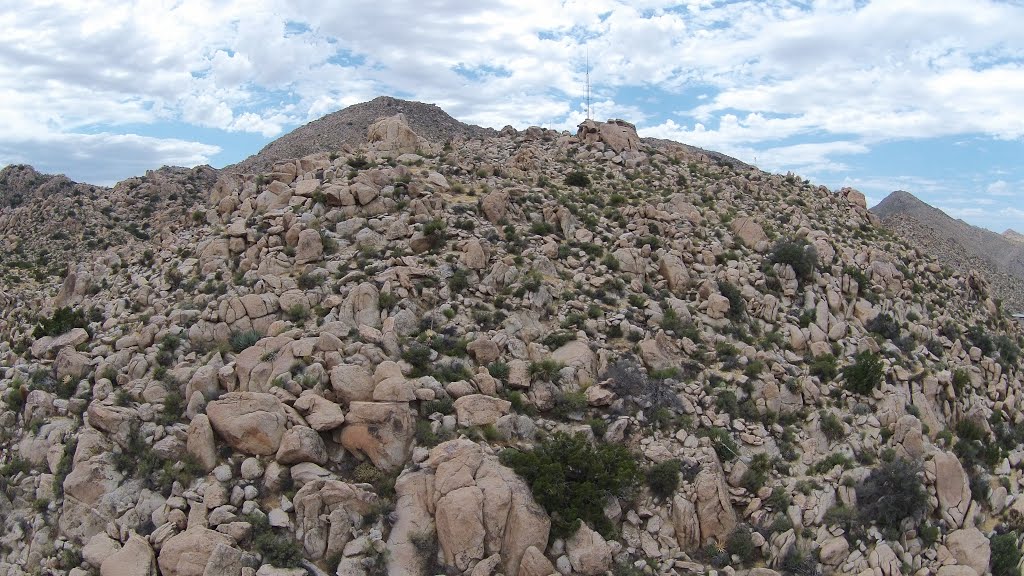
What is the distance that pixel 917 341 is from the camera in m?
24.1

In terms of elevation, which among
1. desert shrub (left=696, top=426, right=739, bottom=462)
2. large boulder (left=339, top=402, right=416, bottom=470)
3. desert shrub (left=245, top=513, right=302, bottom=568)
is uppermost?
large boulder (left=339, top=402, right=416, bottom=470)

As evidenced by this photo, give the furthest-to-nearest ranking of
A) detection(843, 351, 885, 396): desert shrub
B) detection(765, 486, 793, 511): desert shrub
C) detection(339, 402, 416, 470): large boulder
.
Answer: detection(843, 351, 885, 396): desert shrub < detection(765, 486, 793, 511): desert shrub < detection(339, 402, 416, 470): large boulder

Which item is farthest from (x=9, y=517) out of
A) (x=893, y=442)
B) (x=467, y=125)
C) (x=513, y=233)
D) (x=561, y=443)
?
(x=467, y=125)

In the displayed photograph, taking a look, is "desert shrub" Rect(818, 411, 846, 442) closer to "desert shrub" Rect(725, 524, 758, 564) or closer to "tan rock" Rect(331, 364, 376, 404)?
"desert shrub" Rect(725, 524, 758, 564)

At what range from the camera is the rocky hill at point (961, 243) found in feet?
184

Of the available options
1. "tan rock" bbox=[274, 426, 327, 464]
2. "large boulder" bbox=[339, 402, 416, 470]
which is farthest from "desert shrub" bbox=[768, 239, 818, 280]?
"tan rock" bbox=[274, 426, 327, 464]

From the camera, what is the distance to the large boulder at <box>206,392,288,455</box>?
569 inches

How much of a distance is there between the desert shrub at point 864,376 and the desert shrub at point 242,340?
17557 millimetres

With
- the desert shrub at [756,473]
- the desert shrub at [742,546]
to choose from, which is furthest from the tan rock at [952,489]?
the desert shrub at [742,546]

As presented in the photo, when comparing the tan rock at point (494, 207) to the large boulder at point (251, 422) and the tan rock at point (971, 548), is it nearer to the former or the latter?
the large boulder at point (251, 422)

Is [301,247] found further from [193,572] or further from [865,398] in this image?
[865,398]

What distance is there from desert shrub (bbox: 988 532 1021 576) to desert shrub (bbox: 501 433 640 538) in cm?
870

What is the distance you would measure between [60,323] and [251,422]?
9.97 m

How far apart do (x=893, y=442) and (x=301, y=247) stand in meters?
18.6
